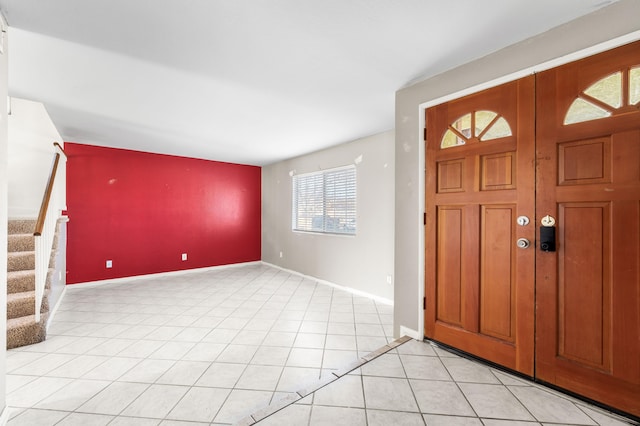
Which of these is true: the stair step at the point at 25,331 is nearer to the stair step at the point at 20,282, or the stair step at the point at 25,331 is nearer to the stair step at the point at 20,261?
the stair step at the point at 20,282

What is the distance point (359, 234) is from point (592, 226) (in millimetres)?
2889

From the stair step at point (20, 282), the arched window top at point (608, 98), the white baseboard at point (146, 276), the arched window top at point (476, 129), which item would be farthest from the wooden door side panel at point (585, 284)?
the white baseboard at point (146, 276)

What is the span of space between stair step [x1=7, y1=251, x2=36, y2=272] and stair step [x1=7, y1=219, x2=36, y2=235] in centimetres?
41

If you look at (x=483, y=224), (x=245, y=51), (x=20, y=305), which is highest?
(x=245, y=51)

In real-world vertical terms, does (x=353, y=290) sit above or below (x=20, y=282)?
below

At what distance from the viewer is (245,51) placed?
1966 millimetres

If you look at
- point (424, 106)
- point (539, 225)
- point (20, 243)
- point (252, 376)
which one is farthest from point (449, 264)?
point (20, 243)

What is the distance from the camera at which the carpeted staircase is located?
2.47m

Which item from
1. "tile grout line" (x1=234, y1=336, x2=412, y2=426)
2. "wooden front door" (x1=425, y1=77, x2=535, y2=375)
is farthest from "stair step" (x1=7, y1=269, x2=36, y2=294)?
"wooden front door" (x1=425, y1=77, x2=535, y2=375)

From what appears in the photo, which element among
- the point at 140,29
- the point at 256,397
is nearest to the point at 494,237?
the point at 256,397

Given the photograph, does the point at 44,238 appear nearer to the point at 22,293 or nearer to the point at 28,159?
the point at 22,293

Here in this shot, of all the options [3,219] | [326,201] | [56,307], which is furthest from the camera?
[326,201]

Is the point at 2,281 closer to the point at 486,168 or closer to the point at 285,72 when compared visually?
the point at 285,72

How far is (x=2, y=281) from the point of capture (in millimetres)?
1533
